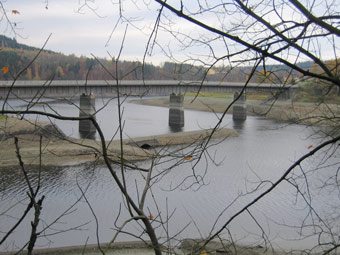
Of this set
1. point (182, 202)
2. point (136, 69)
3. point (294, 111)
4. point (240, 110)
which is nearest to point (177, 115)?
point (240, 110)

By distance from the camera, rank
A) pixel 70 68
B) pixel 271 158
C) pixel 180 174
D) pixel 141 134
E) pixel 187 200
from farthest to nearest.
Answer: pixel 70 68, pixel 141 134, pixel 271 158, pixel 180 174, pixel 187 200

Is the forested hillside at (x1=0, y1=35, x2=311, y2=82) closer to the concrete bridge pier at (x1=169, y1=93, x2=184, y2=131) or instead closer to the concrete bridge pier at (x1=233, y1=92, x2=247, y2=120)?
the concrete bridge pier at (x1=169, y1=93, x2=184, y2=131)

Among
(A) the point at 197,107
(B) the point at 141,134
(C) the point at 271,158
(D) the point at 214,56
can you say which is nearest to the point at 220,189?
(C) the point at 271,158

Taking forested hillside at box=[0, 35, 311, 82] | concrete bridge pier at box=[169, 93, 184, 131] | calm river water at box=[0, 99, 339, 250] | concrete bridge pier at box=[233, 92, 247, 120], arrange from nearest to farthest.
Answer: forested hillside at box=[0, 35, 311, 82], calm river water at box=[0, 99, 339, 250], concrete bridge pier at box=[169, 93, 184, 131], concrete bridge pier at box=[233, 92, 247, 120]

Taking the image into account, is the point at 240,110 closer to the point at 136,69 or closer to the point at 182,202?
the point at 182,202

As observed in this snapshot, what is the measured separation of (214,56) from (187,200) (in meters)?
13.2

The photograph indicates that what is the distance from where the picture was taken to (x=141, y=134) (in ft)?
116

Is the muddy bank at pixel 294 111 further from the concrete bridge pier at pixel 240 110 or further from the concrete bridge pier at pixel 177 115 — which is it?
the concrete bridge pier at pixel 177 115

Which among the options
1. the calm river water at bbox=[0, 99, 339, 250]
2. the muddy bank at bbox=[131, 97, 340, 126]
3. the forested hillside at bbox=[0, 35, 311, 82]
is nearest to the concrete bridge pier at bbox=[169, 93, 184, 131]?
the muddy bank at bbox=[131, 97, 340, 126]

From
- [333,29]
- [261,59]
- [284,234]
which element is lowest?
[284,234]

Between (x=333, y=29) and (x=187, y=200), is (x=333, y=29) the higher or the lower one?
the higher one

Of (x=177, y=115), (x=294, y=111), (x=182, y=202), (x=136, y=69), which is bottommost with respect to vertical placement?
(x=182, y=202)

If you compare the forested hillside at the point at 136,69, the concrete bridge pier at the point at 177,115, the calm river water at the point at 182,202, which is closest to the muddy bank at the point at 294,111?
the forested hillside at the point at 136,69

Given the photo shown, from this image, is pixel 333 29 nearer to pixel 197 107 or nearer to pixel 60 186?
pixel 60 186
